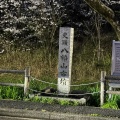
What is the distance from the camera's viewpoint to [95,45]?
50.9 ft

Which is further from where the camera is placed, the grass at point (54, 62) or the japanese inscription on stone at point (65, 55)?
the grass at point (54, 62)

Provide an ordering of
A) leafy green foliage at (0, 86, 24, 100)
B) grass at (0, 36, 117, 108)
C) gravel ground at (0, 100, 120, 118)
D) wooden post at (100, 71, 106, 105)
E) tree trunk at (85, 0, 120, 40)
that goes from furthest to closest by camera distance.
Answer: grass at (0, 36, 117, 108) → tree trunk at (85, 0, 120, 40) → leafy green foliage at (0, 86, 24, 100) → wooden post at (100, 71, 106, 105) → gravel ground at (0, 100, 120, 118)

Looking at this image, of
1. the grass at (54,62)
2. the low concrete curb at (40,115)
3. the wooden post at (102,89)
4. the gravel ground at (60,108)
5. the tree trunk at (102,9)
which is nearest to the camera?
the low concrete curb at (40,115)

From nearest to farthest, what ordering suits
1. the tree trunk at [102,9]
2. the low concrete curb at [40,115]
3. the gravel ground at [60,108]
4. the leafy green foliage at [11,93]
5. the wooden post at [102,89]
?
the low concrete curb at [40,115] < the gravel ground at [60,108] < the wooden post at [102,89] < the leafy green foliage at [11,93] < the tree trunk at [102,9]

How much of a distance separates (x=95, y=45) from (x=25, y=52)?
10.5 feet

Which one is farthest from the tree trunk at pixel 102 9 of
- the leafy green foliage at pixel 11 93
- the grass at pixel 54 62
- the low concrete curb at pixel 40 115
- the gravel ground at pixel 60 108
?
the low concrete curb at pixel 40 115

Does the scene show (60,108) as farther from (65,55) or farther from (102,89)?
(65,55)

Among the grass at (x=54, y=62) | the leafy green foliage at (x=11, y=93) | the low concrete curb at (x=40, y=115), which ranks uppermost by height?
the grass at (x=54, y=62)

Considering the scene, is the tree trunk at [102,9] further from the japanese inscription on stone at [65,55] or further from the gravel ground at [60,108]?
the gravel ground at [60,108]

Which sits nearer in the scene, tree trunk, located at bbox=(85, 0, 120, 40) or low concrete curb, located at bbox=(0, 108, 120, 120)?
low concrete curb, located at bbox=(0, 108, 120, 120)

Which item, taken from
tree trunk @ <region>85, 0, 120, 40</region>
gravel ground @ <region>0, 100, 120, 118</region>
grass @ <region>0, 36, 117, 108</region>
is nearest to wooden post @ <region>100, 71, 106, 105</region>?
gravel ground @ <region>0, 100, 120, 118</region>

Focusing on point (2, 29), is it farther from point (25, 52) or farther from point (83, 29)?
point (83, 29)

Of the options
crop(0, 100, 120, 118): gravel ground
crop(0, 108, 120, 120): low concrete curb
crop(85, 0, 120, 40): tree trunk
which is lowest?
crop(0, 108, 120, 120): low concrete curb

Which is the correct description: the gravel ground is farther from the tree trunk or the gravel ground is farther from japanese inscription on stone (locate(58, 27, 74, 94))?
the tree trunk
